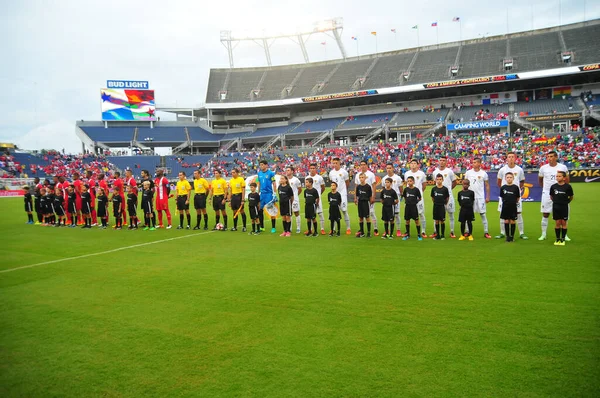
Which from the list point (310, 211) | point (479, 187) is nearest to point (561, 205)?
point (479, 187)

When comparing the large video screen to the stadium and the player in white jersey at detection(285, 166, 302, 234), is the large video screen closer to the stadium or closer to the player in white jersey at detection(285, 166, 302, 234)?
the stadium

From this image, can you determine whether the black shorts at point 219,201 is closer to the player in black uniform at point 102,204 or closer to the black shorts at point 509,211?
the player in black uniform at point 102,204

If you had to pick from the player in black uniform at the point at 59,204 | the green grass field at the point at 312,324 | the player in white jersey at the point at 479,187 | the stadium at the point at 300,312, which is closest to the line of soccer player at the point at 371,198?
the player in white jersey at the point at 479,187

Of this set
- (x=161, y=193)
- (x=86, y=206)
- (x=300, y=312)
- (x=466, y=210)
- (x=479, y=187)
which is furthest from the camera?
(x=86, y=206)

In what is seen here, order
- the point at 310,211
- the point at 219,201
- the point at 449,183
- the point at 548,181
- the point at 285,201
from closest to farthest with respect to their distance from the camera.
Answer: the point at 548,181 → the point at 449,183 → the point at 310,211 → the point at 285,201 → the point at 219,201

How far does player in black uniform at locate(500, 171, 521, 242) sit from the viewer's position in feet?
32.1

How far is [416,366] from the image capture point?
3760 mm

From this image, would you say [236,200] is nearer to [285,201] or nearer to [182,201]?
[285,201]

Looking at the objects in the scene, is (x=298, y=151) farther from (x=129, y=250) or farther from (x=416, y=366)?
(x=416, y=366)

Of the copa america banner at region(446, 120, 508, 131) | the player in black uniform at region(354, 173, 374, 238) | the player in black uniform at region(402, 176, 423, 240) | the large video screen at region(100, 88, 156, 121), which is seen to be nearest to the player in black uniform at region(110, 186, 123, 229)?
the player in black uniform at region(354, 173, 374, 238)

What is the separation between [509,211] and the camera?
386 inches

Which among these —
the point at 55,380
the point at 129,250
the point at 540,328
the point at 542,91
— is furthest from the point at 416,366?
the point at 542,91

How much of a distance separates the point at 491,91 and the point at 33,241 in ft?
174

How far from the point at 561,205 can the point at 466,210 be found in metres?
2.08
